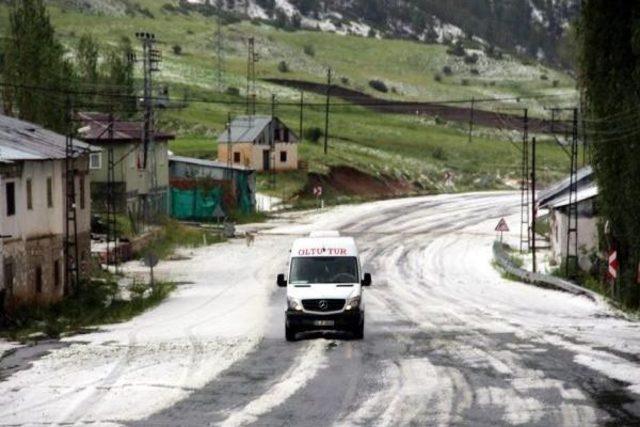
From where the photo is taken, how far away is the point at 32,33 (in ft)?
244

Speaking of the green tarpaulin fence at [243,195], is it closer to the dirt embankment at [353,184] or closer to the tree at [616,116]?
the dirt embankment at [353,184]

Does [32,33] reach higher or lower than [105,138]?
higher

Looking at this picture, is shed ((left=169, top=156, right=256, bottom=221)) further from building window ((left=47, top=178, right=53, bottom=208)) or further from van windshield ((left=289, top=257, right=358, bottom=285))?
van windshield ((left=289, top=257, right=358, bottom=285))

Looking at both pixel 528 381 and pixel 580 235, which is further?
pixel 580 235

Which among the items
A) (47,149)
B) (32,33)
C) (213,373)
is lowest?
(213,373)

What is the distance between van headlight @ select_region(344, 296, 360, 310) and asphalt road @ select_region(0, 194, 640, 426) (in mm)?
959

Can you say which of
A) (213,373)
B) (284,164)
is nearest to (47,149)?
(213,373)

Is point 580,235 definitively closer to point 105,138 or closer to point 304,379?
point 105,138

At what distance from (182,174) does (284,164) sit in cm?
1902

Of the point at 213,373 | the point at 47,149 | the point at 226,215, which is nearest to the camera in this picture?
the point at 213,373

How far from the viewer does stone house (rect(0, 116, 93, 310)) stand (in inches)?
1635

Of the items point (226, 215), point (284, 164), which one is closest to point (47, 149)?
point (226, 215)

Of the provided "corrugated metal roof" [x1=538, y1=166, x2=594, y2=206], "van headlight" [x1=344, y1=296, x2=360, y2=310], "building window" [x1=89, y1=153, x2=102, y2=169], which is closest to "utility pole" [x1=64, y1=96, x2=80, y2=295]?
"van headlight" [x1=344, y1=296, x2=360, y2=310]

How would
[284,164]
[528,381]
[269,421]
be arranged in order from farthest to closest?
1. [284,164]
2. [528,381]
3. [269,421]
